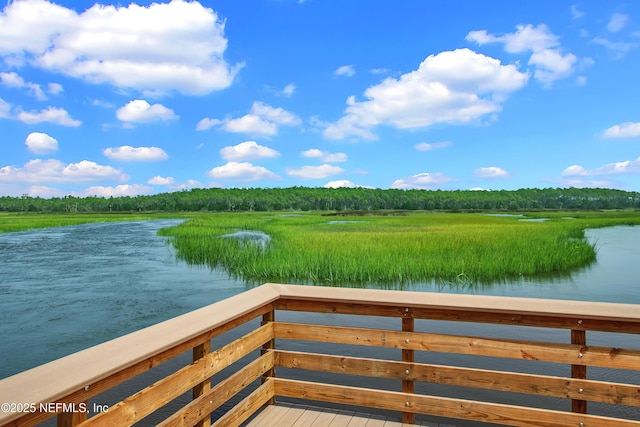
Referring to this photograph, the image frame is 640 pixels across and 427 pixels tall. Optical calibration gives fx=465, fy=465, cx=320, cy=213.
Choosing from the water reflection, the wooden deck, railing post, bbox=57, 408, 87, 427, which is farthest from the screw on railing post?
the water reflection

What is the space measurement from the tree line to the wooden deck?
96.2 m

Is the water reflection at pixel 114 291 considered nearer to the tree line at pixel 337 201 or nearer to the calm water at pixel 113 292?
the calm water at pixel 113 292

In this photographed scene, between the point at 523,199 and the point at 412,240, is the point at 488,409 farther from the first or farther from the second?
the point at 523,199

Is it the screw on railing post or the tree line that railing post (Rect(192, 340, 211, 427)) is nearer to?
the screw on railing post

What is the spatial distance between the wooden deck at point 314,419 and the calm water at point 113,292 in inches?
141

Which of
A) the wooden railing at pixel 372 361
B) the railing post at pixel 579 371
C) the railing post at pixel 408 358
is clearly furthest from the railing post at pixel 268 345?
the railing post at pixel 579 371

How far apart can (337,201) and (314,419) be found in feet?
344

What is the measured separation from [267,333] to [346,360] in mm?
661

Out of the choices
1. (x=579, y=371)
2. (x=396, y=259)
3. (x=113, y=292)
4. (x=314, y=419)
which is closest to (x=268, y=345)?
(x=314, y=419)

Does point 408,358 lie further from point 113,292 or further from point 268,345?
point 113,292

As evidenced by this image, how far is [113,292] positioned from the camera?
12906mm

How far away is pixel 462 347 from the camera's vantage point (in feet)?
10.6

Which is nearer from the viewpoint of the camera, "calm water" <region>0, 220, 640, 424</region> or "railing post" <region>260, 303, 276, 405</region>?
"railing post" <region>260, 303, 276, 405</region>

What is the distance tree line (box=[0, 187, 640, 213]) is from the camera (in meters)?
93.6
